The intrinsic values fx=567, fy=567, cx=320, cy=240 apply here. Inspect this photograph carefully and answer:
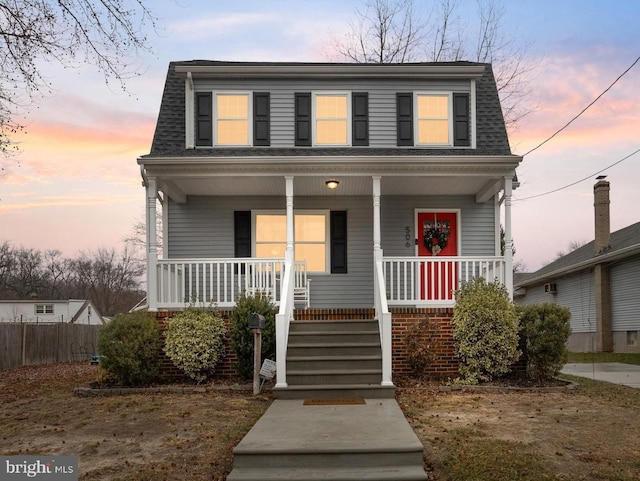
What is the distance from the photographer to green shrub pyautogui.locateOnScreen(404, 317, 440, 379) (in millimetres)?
8969

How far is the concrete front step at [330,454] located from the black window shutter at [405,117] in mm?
7151

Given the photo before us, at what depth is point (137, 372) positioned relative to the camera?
8.72 meters

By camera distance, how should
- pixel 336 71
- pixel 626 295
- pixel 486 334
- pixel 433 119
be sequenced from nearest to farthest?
pixel 486 334
pixel 336 71
pixel 433 119
pixel 626 295

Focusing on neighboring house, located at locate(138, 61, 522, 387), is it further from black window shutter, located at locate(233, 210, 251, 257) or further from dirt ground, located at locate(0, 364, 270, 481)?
dirt ground, located at locate(0, 364, 270, 481)

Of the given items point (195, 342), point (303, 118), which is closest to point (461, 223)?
point (303, 118)

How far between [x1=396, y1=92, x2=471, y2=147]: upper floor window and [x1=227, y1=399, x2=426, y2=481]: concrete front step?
7.22 meters

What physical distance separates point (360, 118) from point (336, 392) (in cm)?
619

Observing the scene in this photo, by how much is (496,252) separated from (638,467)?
7.08 meters

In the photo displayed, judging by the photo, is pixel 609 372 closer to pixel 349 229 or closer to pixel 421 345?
pixel 421 345

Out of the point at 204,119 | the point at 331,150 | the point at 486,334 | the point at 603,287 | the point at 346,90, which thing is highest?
the point at 346,90

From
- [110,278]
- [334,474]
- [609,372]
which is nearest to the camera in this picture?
[334,474]

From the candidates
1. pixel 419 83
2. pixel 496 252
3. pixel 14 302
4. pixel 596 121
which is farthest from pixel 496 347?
pixel 14 302

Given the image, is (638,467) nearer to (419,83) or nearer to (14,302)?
(419,83)

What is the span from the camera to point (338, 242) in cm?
1196
